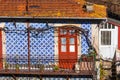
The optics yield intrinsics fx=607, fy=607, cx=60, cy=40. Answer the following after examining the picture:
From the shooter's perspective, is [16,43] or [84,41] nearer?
[84,41]

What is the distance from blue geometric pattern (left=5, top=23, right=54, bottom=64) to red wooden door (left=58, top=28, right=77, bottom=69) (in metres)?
0.46

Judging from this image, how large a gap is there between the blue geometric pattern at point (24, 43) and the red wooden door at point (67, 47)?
0.46 meters

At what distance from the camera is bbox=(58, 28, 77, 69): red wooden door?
100ft

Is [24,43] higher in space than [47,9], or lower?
lower

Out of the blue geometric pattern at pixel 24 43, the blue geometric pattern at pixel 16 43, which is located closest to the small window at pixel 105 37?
the blue geometric pattern at pixel 24 43

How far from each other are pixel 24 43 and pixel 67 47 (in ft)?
7.18

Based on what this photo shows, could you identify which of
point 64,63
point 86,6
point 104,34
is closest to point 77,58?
point 64,63

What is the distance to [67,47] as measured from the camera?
101 feet

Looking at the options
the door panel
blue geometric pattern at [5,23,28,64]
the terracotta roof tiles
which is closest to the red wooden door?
the terracotta roof tiles

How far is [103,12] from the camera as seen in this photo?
1222 inches

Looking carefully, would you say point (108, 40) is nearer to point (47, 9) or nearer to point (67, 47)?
point (67, 47)

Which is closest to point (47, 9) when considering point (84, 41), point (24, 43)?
point (24, 43)

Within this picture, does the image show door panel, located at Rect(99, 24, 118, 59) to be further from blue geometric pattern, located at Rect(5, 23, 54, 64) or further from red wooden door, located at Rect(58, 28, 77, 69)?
blue geometric pattern, located at Rect(5, 23, 54, 64)

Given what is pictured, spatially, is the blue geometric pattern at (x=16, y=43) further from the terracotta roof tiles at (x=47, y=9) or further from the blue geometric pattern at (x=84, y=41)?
the blue geometric pattern at (x=84, y=41)
